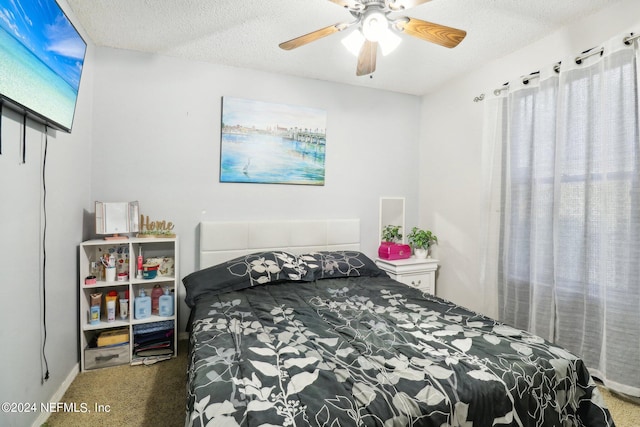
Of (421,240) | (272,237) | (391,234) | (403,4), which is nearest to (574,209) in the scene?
(421,240)

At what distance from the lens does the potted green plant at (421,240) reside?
335 centimetres

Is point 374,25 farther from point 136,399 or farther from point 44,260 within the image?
point 136,399

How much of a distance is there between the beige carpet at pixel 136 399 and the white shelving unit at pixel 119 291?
88 millimetres

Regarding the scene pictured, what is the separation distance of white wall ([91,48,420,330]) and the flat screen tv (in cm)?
77

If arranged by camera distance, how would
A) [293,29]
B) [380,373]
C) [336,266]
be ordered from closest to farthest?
[380,373] → [293,29] → [336,266]

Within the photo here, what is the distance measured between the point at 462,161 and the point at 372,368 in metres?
2.54

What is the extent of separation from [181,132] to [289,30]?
1255mm

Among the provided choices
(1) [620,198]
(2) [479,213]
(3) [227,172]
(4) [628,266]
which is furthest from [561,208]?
(3) [227,172]

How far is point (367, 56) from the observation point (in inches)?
77.7

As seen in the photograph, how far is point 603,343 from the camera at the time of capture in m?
1.95

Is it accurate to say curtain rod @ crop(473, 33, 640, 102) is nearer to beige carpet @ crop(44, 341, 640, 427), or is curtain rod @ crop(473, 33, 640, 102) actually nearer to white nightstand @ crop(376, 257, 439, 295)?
white nightstand @ crop(376, 257, 439, 295)

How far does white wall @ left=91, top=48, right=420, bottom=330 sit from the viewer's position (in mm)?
2576

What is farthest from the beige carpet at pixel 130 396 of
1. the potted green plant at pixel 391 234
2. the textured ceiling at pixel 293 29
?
the textured ceiling at pixel 293 29

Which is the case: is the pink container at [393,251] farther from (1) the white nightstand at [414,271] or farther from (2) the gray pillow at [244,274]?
(2) the gray pillow at [244,274]
